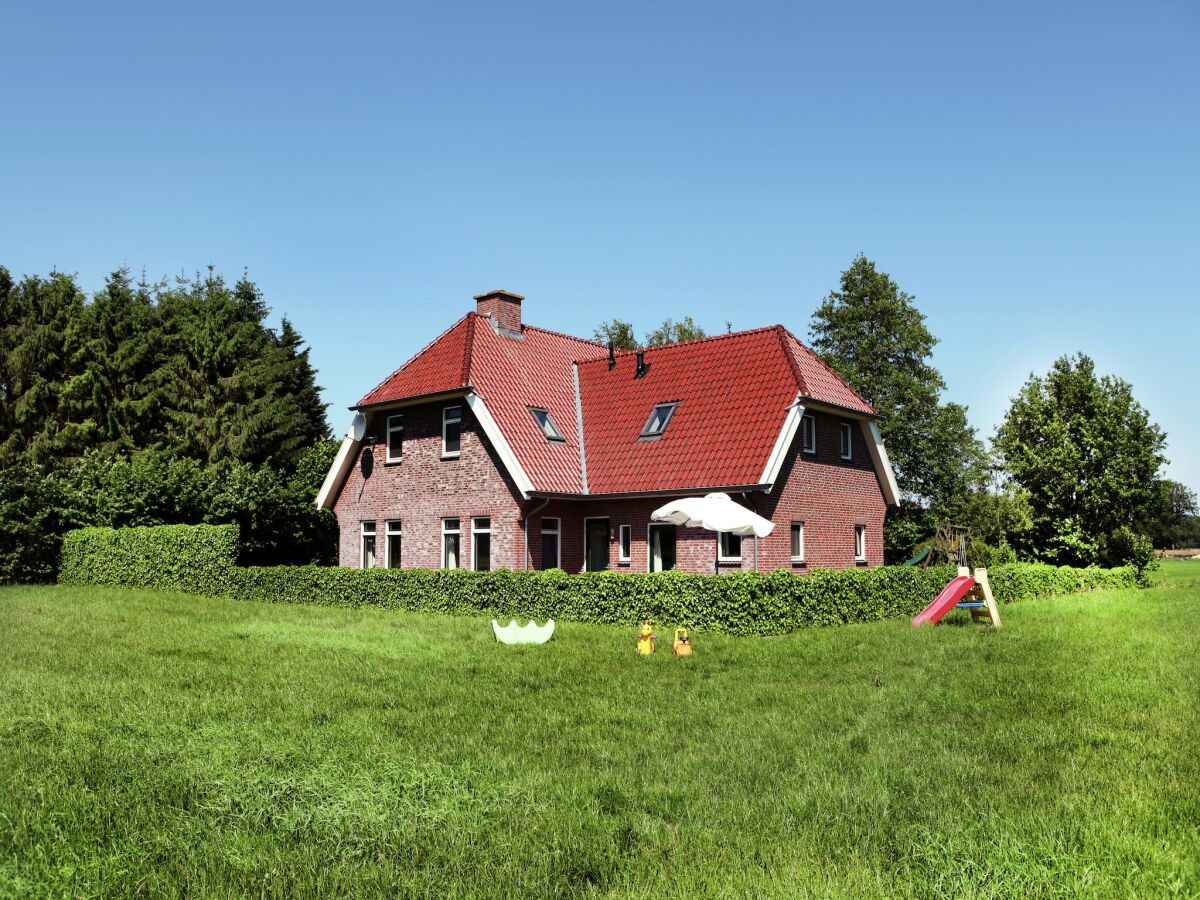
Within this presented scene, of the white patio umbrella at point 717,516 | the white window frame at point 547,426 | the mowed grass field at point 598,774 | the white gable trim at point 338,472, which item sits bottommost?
the mowed grass field at point 598,774

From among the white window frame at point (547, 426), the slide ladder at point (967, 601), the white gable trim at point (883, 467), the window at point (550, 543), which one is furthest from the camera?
the white gable trim at point (883, 467)

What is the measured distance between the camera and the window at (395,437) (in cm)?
2931

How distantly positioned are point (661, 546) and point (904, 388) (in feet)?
67.3

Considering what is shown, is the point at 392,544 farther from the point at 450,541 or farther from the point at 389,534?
the point at 450,541

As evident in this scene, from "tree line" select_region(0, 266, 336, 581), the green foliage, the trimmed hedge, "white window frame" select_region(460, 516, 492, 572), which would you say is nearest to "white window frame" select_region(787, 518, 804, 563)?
the trimmed hedge

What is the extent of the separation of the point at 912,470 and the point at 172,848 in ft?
A: 133

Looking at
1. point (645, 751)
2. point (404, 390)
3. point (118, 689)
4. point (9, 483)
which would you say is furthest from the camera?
point (9, 483)

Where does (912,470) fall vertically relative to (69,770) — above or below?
above

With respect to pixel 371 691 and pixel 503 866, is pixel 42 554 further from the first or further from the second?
pixel 503 866

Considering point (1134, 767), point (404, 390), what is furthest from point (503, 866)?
point (404, 390)

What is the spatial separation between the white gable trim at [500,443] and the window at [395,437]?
128 inches

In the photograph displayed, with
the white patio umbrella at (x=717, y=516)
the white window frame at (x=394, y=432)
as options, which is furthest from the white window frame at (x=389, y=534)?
the white patio umbrella at (x=717, y=516)

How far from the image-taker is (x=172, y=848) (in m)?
6.02

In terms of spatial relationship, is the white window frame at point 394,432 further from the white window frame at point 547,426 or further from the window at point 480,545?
the white window frame at point 547,426
